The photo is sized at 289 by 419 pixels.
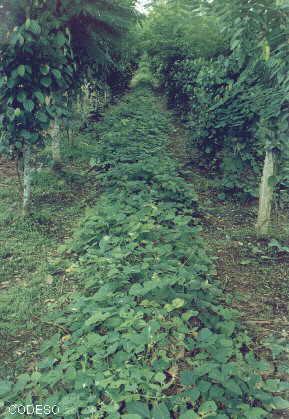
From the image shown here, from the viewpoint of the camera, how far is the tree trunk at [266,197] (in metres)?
3.99

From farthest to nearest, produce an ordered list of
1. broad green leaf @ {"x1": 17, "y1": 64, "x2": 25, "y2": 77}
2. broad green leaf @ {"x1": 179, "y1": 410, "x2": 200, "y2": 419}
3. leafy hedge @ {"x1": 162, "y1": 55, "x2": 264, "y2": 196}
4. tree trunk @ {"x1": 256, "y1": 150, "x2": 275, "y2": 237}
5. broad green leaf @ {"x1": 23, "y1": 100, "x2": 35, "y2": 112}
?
leafy hedge @ {"x1": 162, "y1": 55, "x2": 264, "y2": 196} < tree trunk @ {"x1": 256, "y1": 150, "x2": 275, "y2": 237} < broad green leaf @ {"x1": 23, "y1": 100, "x2": 35, "y2": 112} < broad green leaf @ {"x1": 17, "y1": 64, "x2": 25, "y2": 77} < broad green leaf @ {"x1": 179, "y1": 410, "x2": 200, "y2": 419}

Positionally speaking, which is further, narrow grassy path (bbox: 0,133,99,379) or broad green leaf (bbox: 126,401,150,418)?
narrow grassy path (bbox: 0,133,99,379)

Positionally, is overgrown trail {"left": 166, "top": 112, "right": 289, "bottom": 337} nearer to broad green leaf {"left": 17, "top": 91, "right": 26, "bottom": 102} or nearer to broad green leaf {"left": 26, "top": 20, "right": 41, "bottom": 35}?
broad green leaf {"left": 17, "top": 91, "right": 26, "bottom": 102}

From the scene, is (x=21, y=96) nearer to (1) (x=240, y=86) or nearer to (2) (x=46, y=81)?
(2) (x=46, y=81)

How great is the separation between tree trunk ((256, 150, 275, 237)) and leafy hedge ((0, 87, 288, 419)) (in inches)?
43.0

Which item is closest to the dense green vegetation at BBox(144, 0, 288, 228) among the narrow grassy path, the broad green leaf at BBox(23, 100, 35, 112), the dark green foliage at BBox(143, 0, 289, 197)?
the dark green foliage at BBox(143, 0, 289, 197)

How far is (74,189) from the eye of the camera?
17.2ft

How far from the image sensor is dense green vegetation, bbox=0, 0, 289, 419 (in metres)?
1.91

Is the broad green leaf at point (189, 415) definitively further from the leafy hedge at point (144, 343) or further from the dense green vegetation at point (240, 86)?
the dense green vegetation at point (240, 86)

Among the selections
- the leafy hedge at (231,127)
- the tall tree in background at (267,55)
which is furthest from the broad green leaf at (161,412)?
the leafy hedge at (231,127)

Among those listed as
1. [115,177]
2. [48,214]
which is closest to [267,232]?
[115,177]

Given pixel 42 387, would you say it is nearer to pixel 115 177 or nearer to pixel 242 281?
pixel 242 281

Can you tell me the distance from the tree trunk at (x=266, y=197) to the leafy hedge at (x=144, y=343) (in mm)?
1091

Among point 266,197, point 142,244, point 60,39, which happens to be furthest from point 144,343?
point 60,39
